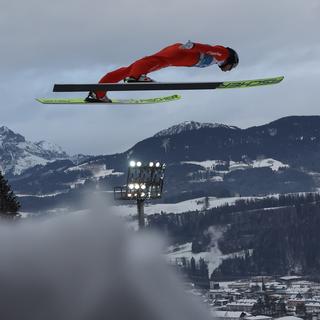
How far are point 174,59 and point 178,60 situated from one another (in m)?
0.13

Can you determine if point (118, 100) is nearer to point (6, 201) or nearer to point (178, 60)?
point (178, 60)

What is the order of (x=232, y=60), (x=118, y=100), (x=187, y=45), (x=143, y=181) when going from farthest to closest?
(x=143, y=181), (x=118, y=100), (x=232, y=60), (x=187, y=45)

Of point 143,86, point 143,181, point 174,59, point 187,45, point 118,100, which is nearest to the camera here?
point 174,59

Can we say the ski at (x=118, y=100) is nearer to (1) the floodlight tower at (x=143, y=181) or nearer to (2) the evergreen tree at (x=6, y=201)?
(1) the floodlight tower at (x=143, y=181)

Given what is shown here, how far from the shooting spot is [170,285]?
17859mm

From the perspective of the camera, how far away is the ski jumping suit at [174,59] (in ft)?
46.4

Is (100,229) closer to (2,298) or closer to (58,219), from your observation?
(58,219)

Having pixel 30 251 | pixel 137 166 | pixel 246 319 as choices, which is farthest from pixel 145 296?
pixel 246 319

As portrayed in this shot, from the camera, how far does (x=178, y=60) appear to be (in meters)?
14.4

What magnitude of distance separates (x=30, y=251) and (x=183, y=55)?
210 inches

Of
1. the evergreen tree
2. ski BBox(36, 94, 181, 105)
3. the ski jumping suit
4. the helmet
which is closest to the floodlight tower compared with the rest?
the evergreen tree

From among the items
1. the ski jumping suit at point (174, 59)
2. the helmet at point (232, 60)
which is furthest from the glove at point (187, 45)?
the helmet at point (232, 60)

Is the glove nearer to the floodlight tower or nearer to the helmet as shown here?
the helmet

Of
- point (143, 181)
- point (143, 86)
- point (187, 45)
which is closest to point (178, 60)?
point (187, 45)
